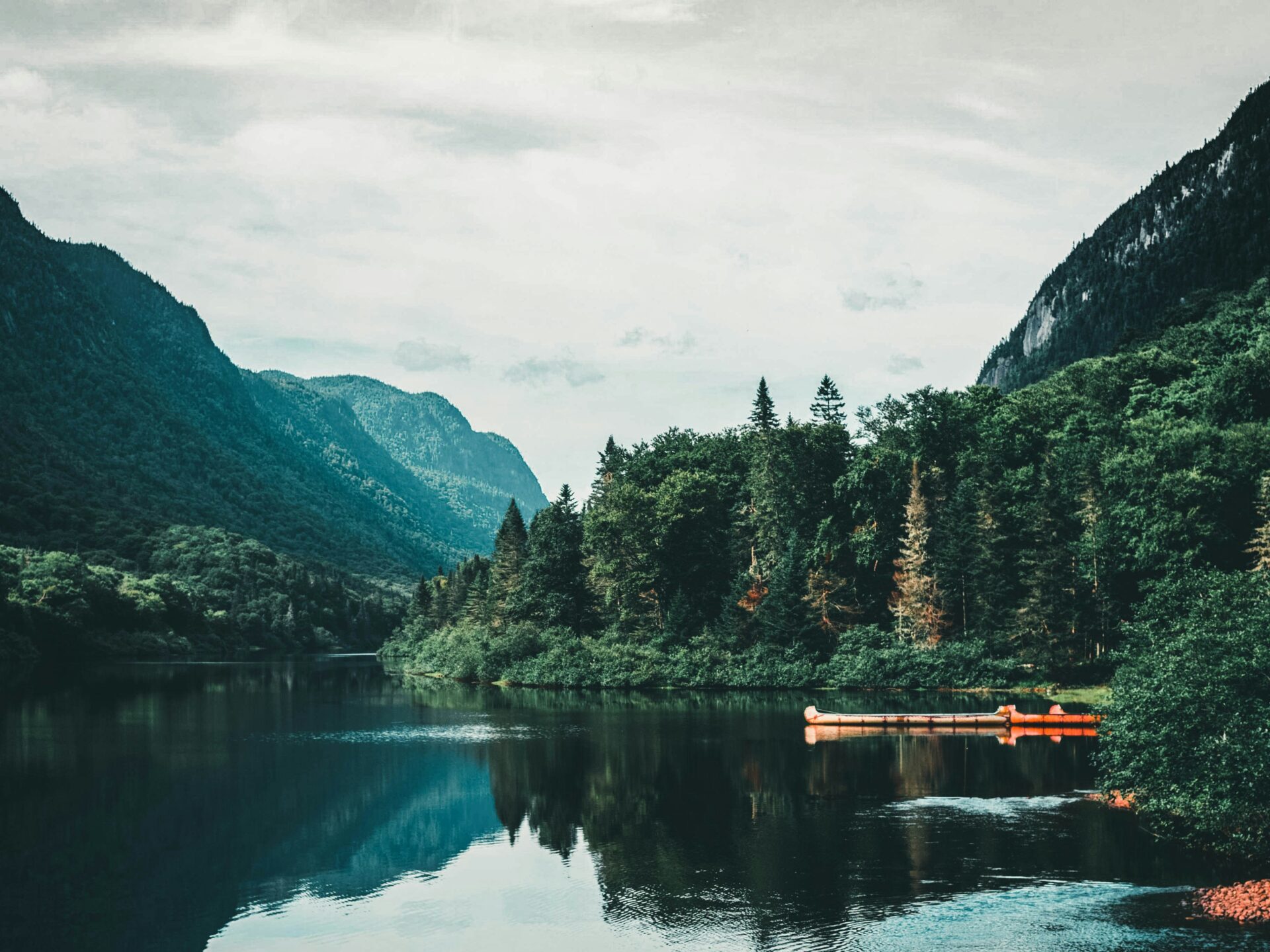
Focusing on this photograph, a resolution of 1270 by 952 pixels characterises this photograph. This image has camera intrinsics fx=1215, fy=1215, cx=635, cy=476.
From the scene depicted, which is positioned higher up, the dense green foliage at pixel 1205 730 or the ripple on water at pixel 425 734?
the dense green foliage at pixel 1205 730

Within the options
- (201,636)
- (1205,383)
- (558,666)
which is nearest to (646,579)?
(558,666)

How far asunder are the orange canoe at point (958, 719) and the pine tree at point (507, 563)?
59948 mm

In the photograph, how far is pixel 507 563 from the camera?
427ft

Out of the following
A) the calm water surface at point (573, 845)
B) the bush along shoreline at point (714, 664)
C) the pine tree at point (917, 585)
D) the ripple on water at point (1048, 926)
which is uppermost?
the pine tree at point (917, 585)

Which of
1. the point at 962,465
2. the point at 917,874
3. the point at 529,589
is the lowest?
the point at 917,874

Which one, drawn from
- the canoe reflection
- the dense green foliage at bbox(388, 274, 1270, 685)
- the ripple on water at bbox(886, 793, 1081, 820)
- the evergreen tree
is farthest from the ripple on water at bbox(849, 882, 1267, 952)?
the evergreen tree

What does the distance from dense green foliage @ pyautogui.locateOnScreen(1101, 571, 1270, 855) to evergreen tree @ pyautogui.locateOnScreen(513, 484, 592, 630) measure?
7900 cm

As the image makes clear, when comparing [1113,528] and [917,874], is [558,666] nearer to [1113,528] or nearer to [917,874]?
[1113,528]

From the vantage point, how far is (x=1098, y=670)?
3428 inches

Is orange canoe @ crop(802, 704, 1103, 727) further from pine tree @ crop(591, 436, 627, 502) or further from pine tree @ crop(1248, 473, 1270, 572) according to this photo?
pine tree @ crop(591, 436, 627, 502)

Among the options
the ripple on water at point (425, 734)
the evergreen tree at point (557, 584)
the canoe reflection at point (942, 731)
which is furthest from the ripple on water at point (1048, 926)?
the evergreen tree at point (557, 584)

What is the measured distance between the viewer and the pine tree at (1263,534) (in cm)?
7581

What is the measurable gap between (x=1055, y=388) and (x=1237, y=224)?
97522 mm

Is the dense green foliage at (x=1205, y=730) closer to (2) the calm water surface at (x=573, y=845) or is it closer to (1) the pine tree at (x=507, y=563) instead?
(2) the calm water surface at (x=573, y=845)
